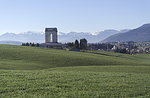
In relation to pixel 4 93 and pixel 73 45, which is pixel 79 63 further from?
pixel 73 45

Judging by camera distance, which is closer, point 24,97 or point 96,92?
point 24,97

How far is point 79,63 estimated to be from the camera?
6550 cm

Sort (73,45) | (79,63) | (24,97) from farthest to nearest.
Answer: (73,45) → (79,63) → (24,97)

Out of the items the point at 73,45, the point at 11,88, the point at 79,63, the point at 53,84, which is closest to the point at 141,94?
the point at 53,84

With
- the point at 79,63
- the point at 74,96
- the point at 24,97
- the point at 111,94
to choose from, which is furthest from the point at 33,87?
the point at 79,63

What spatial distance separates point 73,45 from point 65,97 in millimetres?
171427

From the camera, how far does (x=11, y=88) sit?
1555 cm

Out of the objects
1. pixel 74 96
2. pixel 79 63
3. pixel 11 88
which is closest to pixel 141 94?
pixel 74 96

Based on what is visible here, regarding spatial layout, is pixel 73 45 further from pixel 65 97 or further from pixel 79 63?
pixel 65 97

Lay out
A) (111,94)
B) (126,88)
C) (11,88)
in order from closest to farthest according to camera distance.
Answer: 1. (111,94)
2. (11,88)
3. (126,88)

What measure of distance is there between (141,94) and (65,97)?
4963 millimetres

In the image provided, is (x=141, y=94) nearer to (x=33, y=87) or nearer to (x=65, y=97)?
(x=65, y=97)

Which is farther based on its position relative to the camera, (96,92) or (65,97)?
(96,92)

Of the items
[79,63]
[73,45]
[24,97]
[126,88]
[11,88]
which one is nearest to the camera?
[24,97]
